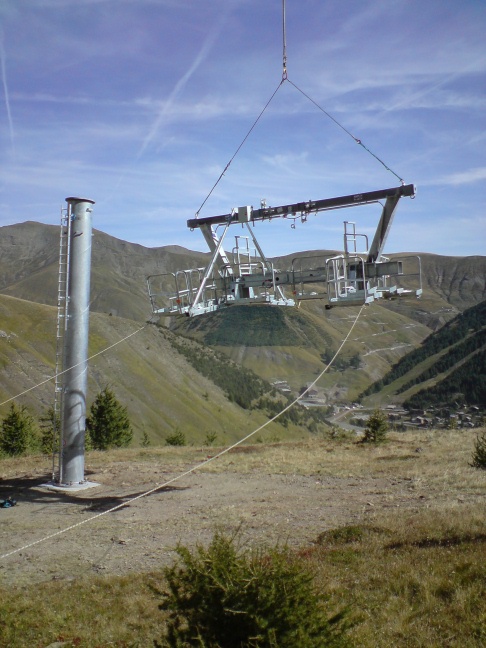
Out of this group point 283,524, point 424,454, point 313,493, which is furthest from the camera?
point 424,454

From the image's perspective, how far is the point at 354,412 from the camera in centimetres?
15562

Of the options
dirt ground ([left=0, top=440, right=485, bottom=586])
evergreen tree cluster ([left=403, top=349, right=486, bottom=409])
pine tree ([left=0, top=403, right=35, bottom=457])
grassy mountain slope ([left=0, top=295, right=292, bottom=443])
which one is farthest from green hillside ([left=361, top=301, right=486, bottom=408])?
dirt ground ([left=0, top=440, right=485, bottom=586])

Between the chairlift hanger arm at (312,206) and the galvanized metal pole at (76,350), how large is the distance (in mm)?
3388

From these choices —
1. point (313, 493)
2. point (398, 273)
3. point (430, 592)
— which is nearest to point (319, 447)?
point (313, 493)

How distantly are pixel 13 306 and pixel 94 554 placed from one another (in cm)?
12464

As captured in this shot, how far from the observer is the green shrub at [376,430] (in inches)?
1045

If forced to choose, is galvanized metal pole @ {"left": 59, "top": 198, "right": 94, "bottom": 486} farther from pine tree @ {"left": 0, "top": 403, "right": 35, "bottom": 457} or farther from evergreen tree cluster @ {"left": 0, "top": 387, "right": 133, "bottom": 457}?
pine tree @ {"left": 0, "top": 403, "right": 35, "bottom": 457}

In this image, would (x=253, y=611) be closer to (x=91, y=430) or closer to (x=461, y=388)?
(x=91, y=430)

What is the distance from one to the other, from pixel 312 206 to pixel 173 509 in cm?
835

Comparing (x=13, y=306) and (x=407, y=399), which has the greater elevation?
(x=13, y=306)

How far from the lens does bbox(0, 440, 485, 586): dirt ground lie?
472 inches

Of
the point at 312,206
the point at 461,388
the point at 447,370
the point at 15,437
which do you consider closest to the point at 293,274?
the point at 312,206

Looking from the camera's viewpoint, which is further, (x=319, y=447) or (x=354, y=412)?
(x=354, y=412)

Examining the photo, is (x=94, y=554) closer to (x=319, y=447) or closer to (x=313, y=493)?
→ (x=313, y=493)
